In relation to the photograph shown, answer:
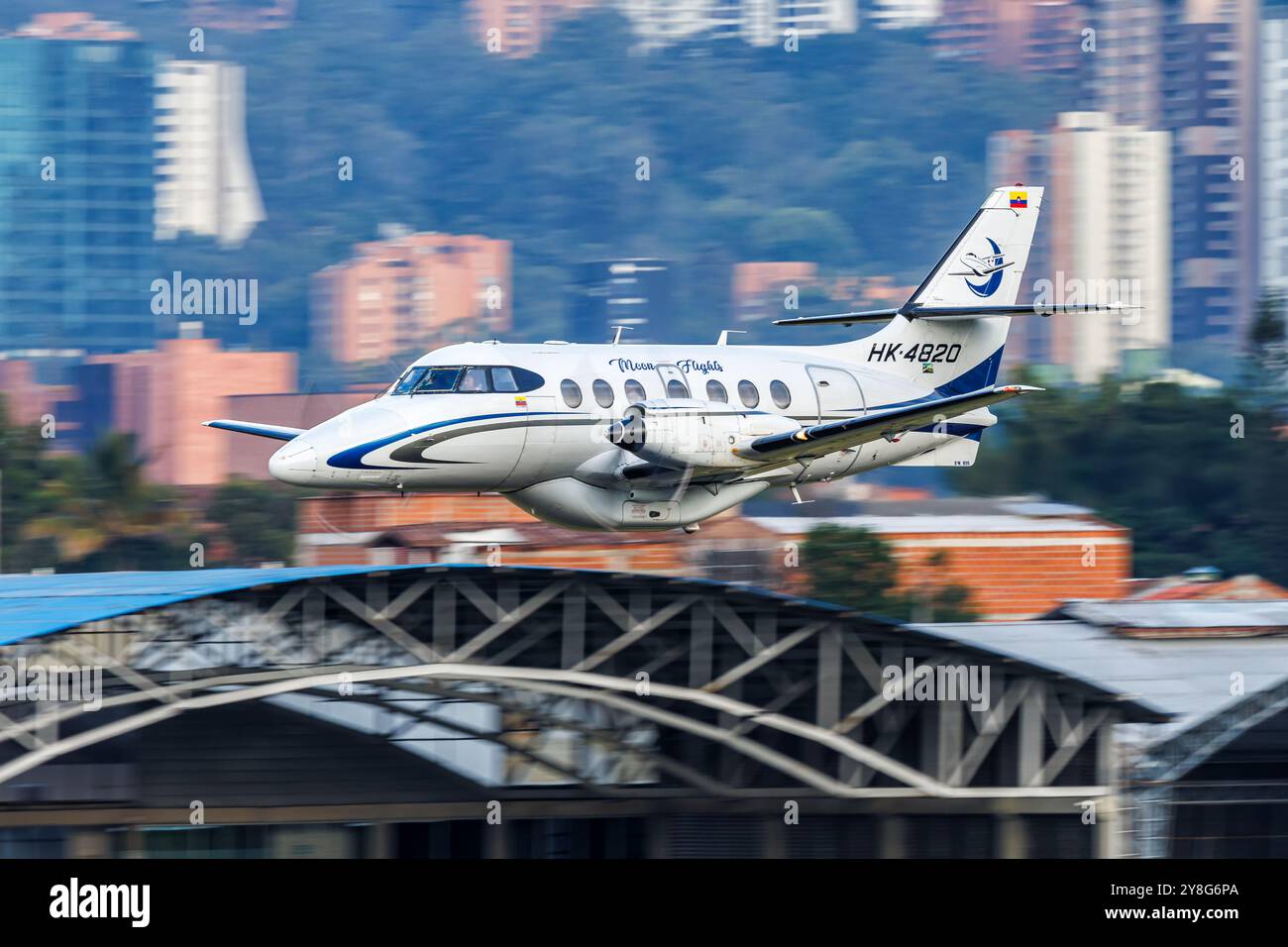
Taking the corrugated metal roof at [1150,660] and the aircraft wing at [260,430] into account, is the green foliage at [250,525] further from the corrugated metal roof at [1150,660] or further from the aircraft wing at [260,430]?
the aircraft wing at [260,430]

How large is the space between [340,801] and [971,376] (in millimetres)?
20130

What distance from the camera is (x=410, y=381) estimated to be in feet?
74.3

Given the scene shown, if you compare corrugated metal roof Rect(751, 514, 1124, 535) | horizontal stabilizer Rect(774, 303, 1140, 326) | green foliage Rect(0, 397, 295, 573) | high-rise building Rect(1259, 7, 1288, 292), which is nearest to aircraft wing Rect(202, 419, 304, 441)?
horizontal stabilizer Rect(774, 303, 1140, 326)

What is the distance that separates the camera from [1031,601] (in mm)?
59969

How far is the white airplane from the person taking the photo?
22219 millimetres

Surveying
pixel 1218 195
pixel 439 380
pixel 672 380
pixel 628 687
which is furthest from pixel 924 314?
pixel 1218 195

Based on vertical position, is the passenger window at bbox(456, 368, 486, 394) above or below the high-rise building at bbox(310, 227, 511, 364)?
below

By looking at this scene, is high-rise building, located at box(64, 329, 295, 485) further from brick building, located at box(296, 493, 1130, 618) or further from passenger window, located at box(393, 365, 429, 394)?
passenger window, located at box(393, 365, 429, 394)

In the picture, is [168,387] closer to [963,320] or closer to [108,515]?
[108,515]

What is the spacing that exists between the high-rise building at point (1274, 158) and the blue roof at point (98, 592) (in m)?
150

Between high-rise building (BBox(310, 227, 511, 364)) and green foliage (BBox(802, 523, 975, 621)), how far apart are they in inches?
3289

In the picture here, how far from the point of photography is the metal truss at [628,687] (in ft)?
119

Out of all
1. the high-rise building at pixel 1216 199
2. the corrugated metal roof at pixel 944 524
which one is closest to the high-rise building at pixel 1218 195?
the high-rise building at pixel 1216 199
